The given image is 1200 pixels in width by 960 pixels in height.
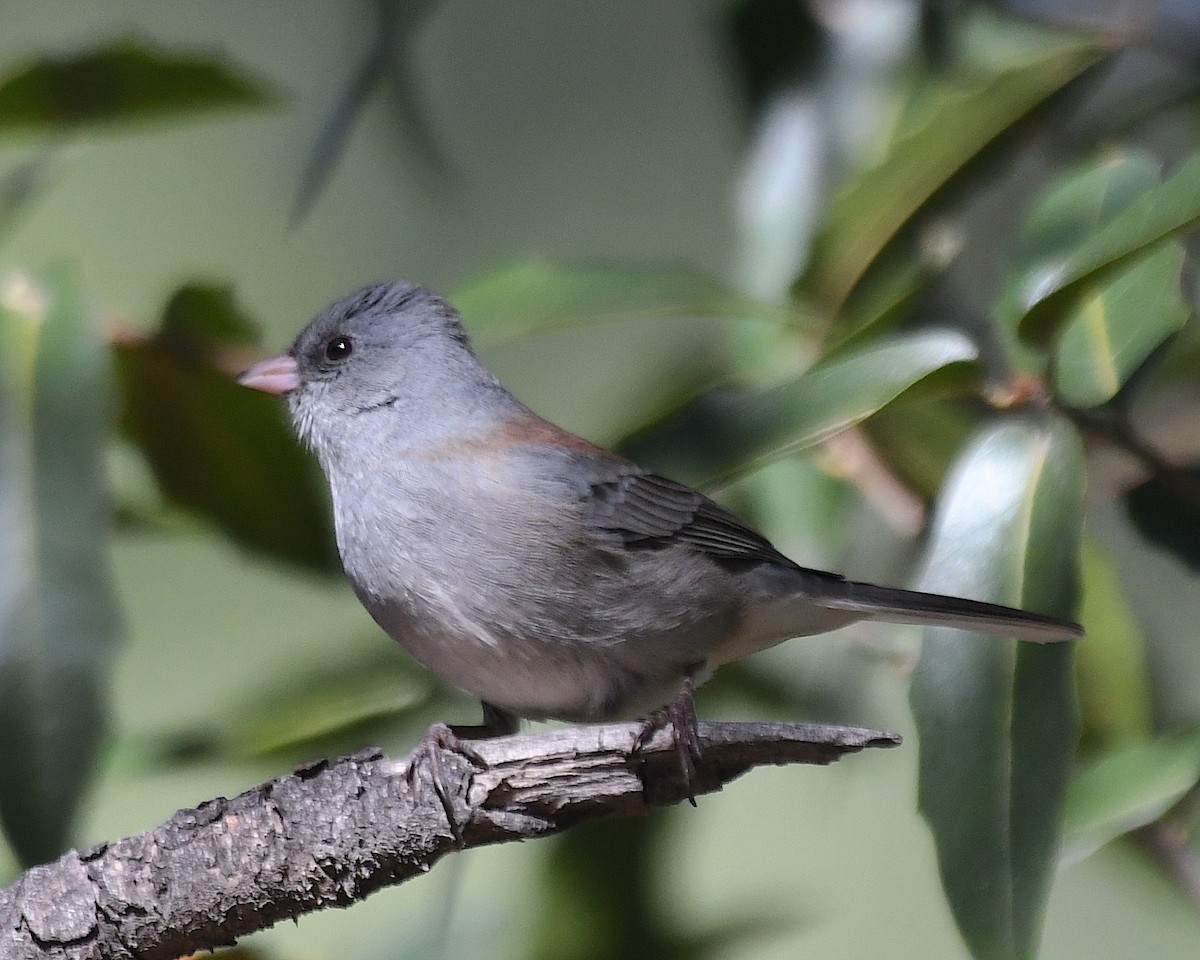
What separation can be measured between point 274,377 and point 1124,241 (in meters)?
1.07

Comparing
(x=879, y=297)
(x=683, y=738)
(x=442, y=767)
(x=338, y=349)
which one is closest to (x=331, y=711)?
(x=338, y=349)

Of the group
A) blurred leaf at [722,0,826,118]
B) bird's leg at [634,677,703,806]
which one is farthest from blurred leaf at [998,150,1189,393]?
bird's leg at [634,677,703,806]

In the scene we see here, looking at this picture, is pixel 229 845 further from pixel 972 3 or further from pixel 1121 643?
pixel 972 3

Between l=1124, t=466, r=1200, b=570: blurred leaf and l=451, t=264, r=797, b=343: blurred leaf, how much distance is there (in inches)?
20.6

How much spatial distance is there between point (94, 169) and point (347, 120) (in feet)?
6.17

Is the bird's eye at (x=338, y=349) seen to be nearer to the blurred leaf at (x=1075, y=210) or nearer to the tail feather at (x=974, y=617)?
the tail feather at (x=974, y=617)

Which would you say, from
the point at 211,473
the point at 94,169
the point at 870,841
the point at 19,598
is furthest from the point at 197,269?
the point at 870,841

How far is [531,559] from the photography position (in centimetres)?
136

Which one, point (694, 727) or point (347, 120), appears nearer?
point (694, 727)

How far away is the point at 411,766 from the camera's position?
1126mm

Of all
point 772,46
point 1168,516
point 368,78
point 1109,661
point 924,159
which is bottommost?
point 1109,661

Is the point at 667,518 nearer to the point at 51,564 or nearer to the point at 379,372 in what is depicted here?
the point at 379,372

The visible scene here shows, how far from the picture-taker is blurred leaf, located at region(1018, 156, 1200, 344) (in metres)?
1.22

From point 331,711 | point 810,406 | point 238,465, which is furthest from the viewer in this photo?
point 238,465
